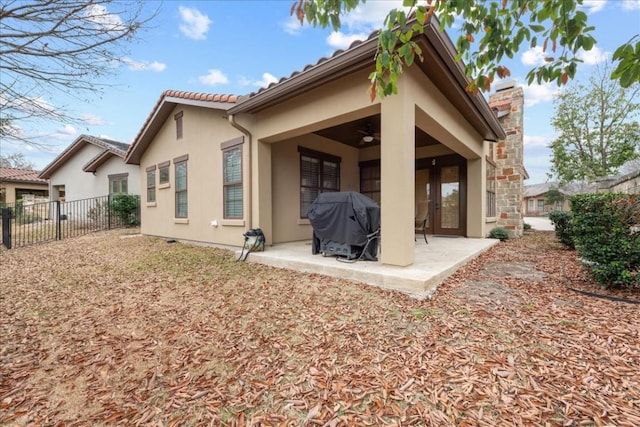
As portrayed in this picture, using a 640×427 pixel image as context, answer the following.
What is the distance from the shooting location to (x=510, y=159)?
30.0 ft

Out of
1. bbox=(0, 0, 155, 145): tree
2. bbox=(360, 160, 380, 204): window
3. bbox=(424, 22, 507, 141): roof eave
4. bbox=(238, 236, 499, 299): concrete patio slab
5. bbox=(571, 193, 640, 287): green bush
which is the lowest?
bbox=(238, 236, 499, 299): concrete patio slab

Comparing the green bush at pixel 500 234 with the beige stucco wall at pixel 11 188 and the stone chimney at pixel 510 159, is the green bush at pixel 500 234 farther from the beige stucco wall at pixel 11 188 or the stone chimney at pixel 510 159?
the beige stucco wall at pixel 11 188

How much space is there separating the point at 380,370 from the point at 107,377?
2.20 meters

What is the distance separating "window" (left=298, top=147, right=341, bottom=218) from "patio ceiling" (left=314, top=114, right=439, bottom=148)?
21.7 inches

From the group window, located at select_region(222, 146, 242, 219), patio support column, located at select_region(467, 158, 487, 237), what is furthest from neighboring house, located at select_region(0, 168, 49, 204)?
patio support column, located at select_region(467, 158, 487, 237)

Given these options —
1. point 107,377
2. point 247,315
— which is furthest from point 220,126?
point 107,377

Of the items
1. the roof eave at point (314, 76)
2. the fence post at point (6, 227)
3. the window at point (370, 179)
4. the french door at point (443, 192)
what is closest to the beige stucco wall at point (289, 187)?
the roof eave at point (314, 76)

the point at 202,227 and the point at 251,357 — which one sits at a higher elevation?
the point at 202,227

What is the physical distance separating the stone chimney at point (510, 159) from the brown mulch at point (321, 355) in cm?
554

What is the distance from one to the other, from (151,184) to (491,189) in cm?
1071

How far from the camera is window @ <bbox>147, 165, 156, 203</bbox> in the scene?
31.0 feet

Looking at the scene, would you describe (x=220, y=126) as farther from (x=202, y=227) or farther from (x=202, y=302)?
(x=202, y=302)

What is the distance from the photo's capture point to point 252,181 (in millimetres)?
6059

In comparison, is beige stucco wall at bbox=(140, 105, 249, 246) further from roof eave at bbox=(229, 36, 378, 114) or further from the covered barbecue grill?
the covered barbecue grill
